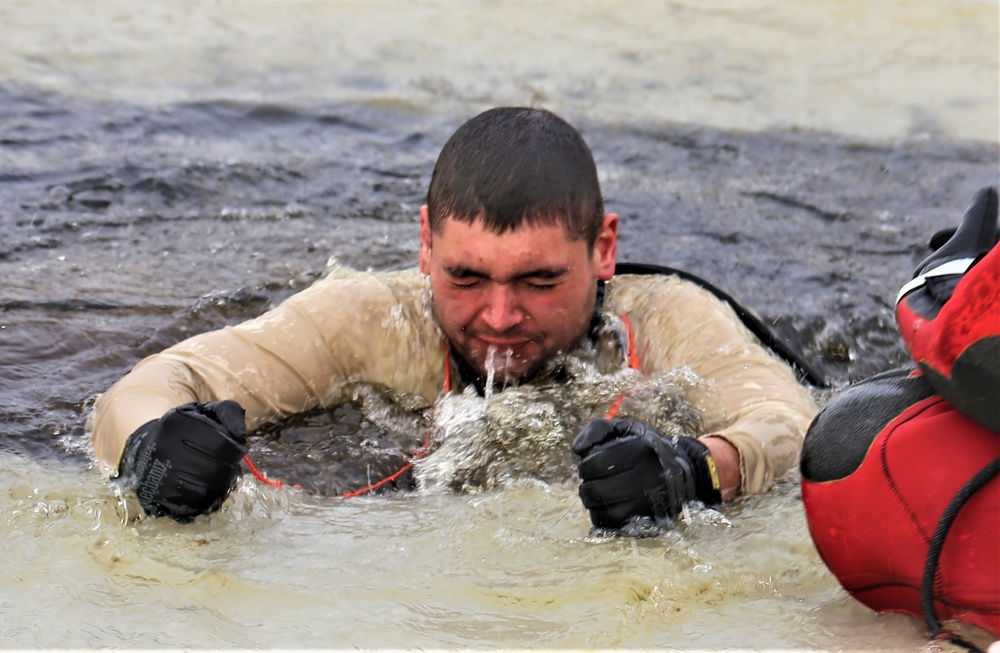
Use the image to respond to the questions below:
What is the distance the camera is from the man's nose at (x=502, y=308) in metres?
3.26

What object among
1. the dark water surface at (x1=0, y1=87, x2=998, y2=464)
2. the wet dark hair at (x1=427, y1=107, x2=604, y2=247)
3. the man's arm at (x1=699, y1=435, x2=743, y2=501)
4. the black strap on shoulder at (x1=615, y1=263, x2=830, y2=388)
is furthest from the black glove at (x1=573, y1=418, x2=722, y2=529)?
the dark water surface at (x1=0, y1=87, x2=998, y2=464)

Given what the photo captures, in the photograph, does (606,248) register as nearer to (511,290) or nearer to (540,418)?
(511,290)

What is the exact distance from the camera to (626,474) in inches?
104

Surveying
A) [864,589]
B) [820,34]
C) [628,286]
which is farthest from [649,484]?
[820,34]

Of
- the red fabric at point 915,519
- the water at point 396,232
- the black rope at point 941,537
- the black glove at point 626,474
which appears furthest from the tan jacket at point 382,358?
the black rope at point 941,537

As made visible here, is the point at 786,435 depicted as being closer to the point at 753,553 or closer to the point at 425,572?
the point at 753,553

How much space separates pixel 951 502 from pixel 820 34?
891 centimetres

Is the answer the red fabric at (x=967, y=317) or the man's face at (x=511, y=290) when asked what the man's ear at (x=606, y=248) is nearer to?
the man's face at (x=511, y=290)

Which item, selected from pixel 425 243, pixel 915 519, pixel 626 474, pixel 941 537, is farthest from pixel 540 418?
pixel 941 537

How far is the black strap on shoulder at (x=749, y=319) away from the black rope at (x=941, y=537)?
179 cm

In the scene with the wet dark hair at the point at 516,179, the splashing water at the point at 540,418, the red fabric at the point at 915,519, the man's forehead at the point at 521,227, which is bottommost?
the splashing water at the point at 540,418

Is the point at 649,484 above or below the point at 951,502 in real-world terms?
below

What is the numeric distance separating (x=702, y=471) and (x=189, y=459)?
3.98 ft

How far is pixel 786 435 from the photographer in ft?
10.5
